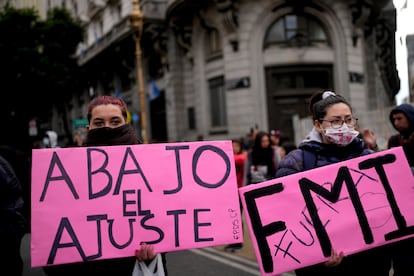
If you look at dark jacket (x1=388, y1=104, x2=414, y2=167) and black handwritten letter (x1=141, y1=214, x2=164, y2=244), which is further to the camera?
dark jacket (x1=388, y1=104, x2=414, y2=167)

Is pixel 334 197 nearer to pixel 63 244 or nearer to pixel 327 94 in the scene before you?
pixel 327 94

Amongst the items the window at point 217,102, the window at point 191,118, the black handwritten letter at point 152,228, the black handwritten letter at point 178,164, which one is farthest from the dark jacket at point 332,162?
the window at point 191,118

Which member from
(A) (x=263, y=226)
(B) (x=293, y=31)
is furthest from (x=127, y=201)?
(B) (x=293, y=31)

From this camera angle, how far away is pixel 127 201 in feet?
7.80

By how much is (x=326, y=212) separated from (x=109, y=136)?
129 centimetres

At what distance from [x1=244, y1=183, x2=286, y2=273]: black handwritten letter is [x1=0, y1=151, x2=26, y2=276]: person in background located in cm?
176

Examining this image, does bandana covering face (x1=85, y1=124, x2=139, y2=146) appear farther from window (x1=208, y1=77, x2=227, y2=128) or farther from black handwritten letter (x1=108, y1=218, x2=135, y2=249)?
window (x1=208, y1=77, x2=227, y2=128)

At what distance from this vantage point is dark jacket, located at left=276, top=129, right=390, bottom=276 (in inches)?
96.0

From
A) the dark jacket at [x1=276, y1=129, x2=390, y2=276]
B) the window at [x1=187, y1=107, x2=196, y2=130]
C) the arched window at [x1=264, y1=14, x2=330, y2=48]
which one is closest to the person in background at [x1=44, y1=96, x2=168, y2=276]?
the dark jacket at [x1=276, y1=129, x2=390, y2=276]

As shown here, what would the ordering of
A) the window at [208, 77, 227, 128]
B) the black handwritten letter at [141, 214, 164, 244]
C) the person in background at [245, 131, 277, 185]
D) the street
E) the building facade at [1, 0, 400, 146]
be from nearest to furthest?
the black handwritten letter at [141, 214, 164, 244]
the street
the person in background at [245, 131, 277, 185]
the building facade at [1, 0, 400, 146]
the window at [208, 77, 227, 128]

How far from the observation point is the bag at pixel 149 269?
225cm

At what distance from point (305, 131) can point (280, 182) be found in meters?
8.50

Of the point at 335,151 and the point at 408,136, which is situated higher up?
the point at 408,136

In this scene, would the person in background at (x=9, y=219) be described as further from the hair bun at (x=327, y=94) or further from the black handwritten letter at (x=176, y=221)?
the hair bun at (x=327, y=94)
